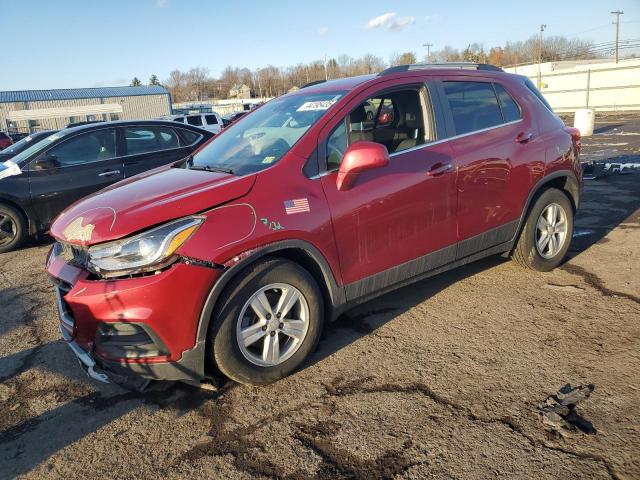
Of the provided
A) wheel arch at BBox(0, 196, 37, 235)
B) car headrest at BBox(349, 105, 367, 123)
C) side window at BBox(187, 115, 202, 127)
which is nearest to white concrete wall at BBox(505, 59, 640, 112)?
side window at BBox(187, 115, 202, 127)

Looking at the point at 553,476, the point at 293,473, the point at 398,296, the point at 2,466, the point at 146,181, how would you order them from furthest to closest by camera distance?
the point at 398,296, the point at 146,181, the point at 2,466, the point at 293,473, the point at 553,476

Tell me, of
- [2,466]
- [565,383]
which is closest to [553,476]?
[565,383]

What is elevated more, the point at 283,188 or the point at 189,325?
the point at 283,188

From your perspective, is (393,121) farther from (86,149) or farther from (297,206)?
(86,149)

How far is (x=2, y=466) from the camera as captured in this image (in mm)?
2566

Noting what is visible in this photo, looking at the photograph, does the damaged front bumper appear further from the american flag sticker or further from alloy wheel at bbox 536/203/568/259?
alloy wheel at bbox 536/203/568/259

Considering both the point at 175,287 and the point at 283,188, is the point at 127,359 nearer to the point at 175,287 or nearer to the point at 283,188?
the point at 175,287

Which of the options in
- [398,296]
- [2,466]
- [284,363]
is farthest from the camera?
[398,296]

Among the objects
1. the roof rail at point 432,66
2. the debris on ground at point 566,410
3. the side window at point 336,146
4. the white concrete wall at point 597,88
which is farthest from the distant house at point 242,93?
the debris on ground at point 566,410

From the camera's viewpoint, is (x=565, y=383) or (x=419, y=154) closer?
(x=565, y=383)

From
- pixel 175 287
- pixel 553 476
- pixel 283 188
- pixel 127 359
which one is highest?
pixel 283 188

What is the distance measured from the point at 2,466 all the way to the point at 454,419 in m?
2.37

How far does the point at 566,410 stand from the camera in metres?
2.66

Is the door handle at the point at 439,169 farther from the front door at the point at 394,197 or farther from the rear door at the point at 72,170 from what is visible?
the rear door at the point at 72,170
